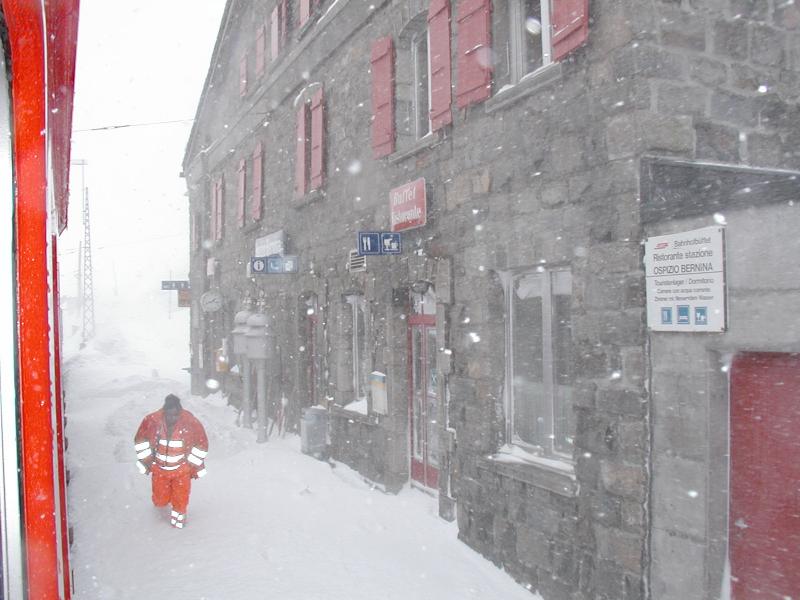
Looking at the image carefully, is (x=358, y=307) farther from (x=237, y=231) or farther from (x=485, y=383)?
(x=237, y=231)

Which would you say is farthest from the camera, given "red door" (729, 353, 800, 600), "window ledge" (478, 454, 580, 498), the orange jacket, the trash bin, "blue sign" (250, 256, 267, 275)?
"blue sign" (250, 256, 267, 275)

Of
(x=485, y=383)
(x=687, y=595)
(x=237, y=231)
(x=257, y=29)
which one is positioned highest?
(x=257, y=29)

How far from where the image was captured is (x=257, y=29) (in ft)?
49.0

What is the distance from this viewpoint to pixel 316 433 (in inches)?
422

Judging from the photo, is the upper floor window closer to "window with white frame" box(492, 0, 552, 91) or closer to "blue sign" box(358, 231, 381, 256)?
"window with white frame" box(492, 0, 552, 91)

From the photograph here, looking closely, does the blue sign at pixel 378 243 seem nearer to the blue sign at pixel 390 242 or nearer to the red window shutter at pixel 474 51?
the blue sign at pixel 390 242

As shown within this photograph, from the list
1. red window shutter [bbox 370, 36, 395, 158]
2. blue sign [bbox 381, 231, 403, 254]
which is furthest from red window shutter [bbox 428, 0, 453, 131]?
blue sign [bbox 381, 231, 403, 254]

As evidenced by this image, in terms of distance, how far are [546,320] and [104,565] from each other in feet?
14.2

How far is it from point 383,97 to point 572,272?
4331 millimetres

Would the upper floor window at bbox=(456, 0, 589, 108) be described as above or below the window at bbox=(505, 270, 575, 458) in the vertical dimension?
above

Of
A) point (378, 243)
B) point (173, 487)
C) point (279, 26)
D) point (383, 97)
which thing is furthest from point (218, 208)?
point (173, 487)

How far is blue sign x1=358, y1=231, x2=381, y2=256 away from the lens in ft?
26.1

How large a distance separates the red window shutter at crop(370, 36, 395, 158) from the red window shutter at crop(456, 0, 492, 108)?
191 cm

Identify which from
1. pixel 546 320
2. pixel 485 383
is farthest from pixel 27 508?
pixel 485 383
